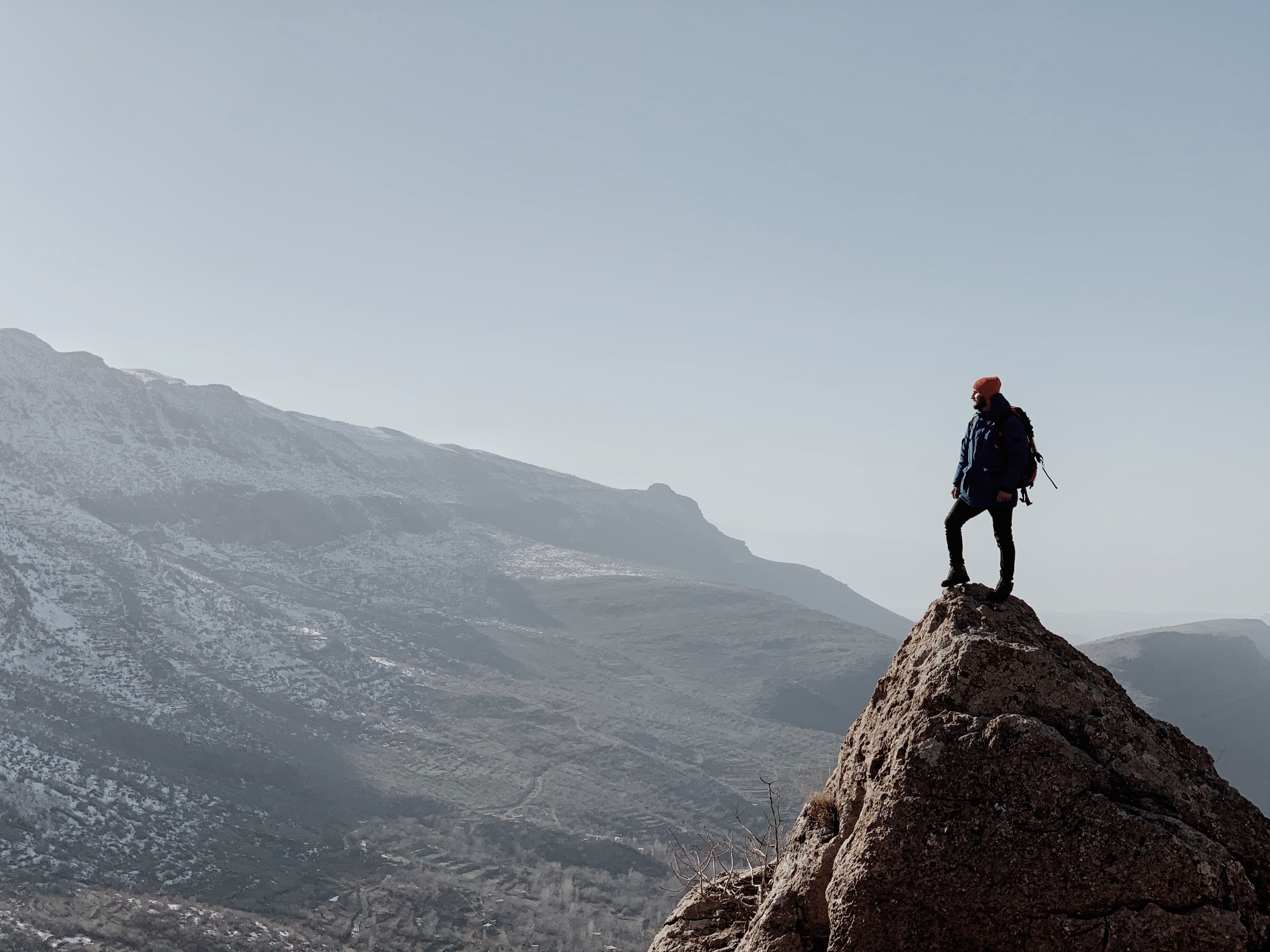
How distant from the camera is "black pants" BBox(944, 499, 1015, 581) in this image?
5.16 meters

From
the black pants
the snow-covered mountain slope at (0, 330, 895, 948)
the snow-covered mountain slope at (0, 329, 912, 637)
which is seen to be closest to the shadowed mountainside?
the snow-covered mountain slope at (0, 330, 895, 948)

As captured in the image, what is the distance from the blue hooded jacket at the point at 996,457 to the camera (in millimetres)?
5027

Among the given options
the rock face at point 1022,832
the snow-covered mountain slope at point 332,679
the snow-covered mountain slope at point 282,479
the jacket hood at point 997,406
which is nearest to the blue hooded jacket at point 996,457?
the jacket hood at point 997,406

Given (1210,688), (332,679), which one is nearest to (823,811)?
(332,679)

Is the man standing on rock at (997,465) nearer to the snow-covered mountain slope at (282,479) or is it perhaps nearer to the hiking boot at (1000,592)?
the hiking boot at (1000,592)

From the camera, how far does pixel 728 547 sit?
16512 centimetres

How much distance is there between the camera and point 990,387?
5.12m

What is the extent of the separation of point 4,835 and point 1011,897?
4606cm

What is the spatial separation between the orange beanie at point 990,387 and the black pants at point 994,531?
26.8 inches

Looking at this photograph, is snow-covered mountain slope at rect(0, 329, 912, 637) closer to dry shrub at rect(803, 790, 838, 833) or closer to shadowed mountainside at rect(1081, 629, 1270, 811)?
shadowed mountainside at rect(1081, 629, 1270, 811)

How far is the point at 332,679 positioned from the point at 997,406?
69.2m

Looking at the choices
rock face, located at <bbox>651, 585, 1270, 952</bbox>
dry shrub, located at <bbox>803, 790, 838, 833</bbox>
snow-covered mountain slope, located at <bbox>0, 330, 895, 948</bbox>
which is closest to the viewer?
rock face, located at <bbox>651, 585, 1270, 952</bbox>

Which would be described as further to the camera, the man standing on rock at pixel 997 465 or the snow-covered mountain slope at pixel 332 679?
the snow-covered mountain slope at pixel 332 679

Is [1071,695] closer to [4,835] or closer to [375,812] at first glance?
[4,835]
